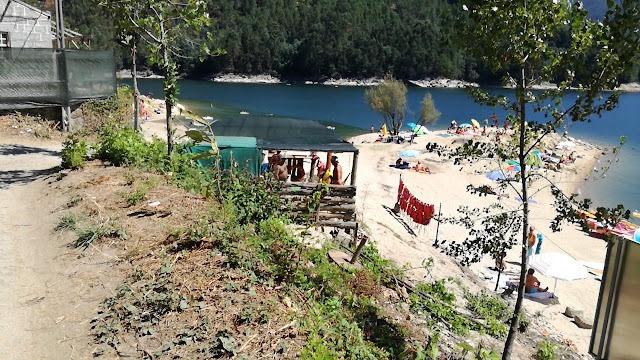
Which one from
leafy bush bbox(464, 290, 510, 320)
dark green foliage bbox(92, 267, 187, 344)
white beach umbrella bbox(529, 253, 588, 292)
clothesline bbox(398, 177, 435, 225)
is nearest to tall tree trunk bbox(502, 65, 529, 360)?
leafy bush bbox(464, 290, 510, 320)

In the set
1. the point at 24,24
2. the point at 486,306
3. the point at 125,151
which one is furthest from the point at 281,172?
the point at 24,24

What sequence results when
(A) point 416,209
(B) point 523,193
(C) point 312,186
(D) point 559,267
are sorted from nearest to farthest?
(B) point 523,193 → (C) point 312,186 → (D) point 559,267 → (A) point 416,209

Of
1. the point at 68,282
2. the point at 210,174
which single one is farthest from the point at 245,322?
the point at 210,174

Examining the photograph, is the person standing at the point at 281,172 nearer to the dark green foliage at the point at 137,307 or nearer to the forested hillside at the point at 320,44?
the dark green foliage at the point at 137,307

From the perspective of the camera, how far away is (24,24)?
79.8ft

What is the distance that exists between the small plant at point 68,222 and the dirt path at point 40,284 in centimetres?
15

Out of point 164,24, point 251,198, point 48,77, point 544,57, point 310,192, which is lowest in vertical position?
point 310,192

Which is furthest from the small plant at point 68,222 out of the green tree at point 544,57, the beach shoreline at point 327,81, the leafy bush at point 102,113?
the beach shoreline at point 327,81

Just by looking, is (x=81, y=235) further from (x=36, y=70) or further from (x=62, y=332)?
(x=36, y=70)

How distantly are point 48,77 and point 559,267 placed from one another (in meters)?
16.4

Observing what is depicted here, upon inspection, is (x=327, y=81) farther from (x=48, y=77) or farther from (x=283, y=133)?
(x=283, y=133)

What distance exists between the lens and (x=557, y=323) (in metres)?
13.4

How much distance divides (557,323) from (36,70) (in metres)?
16.7

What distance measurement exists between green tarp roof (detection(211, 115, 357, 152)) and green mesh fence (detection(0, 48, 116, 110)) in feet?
16.9
